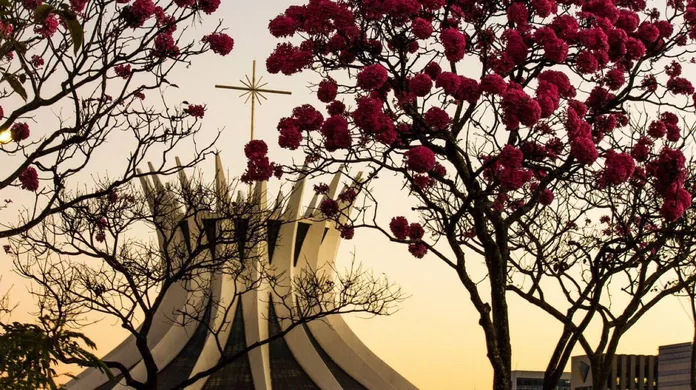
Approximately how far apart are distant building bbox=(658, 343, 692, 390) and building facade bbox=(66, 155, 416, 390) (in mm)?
64016

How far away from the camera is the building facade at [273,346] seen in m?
32.7

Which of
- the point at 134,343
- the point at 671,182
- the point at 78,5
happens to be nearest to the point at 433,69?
the point at 671,182

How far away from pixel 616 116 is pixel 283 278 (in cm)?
2046

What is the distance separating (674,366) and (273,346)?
236 ft

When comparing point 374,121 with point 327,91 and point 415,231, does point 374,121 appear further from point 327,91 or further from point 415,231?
point 415,231

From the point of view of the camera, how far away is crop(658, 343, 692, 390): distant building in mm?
93075

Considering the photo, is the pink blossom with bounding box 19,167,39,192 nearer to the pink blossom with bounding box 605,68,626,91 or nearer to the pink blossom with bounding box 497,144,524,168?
the pink blossom with bounding box 497,144,524,168

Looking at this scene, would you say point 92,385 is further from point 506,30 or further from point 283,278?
point 506,30

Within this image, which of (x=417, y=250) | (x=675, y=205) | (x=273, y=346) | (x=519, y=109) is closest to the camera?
(x=519, y=109)

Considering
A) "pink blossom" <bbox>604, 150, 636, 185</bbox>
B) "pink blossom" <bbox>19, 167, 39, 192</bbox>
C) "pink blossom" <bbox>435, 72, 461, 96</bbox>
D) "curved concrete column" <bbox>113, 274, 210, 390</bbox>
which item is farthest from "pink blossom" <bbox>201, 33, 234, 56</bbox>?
"curved concrete column" <bbox>113, 274, 210, 390</bbox>

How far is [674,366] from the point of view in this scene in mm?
97625

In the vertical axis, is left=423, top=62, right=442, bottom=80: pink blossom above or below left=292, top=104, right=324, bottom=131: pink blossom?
above

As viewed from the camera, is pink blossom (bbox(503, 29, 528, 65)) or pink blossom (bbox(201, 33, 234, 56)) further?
pink blossom (bbox(201, 33, 234, 56))

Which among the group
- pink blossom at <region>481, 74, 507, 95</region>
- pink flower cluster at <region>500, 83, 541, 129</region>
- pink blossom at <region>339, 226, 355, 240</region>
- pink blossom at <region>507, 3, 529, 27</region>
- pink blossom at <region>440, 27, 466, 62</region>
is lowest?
pink blossom at <region>339, 226, 355, 240</region>
